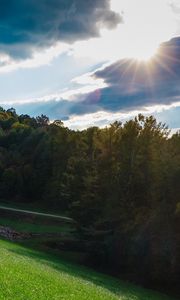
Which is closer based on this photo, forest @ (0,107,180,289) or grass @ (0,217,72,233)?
forest @ (0,107,180,289)

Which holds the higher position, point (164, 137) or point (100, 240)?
point (164, 137)

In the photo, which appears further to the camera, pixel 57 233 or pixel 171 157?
pixel 57 233

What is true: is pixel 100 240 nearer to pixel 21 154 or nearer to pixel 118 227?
pixel 118 227

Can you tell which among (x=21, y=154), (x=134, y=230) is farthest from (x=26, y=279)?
(x=21, y=154)

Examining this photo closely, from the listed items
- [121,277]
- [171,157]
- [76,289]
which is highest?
[171,157]

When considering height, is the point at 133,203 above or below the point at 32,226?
above

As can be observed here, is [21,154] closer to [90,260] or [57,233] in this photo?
[57,233]

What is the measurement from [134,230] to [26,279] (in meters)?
27.1

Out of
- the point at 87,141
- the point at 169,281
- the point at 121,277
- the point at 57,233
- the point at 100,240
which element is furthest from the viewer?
the point at 87,141

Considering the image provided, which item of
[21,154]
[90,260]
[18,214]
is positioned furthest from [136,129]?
[21,154]

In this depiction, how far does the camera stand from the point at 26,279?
20.0 metres

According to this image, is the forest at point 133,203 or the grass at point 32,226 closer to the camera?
the forest at point 133,203

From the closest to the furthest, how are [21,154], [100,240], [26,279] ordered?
1. [26,279]
2. [100,240]
3. [21,154]

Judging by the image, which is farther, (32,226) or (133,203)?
(32,226)
